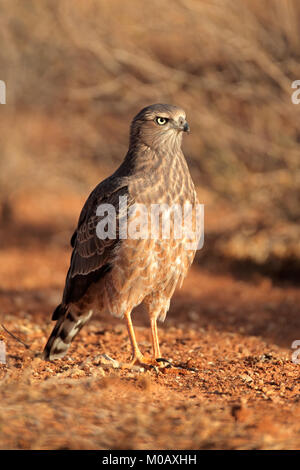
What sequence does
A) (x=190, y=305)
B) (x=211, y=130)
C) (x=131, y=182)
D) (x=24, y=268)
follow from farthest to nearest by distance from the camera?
1. (x=24, y=268)
2. (x=211, y=130)
3. (x=190, y=305)
4. (x=131, y=182)

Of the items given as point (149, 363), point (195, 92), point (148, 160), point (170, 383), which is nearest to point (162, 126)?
point (148, 160)

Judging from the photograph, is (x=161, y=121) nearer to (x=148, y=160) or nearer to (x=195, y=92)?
(x=148, y=160)

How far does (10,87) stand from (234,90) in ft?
17.7

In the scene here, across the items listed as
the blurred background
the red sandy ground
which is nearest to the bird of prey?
the red sandy ground

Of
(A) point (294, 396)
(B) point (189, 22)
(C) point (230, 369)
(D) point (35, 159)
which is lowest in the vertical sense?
(A) point (294, 396)

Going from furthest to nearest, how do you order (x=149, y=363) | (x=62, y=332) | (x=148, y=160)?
(x=62, y=332) < (x=148, y=160) < (x=149, y=363)

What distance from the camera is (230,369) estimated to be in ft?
17.8

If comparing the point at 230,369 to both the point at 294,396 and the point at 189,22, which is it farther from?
the point at 189,22

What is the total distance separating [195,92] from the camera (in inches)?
416

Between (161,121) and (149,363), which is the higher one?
(161,121)

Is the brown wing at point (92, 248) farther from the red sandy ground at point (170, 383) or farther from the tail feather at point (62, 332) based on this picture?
the red sandy ground at point (170, 383)

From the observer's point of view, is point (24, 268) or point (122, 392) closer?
point (122, 392)

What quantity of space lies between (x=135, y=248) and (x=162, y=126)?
121 centimetres

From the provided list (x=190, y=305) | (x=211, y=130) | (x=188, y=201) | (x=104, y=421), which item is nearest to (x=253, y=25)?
(x=211, y=130)
